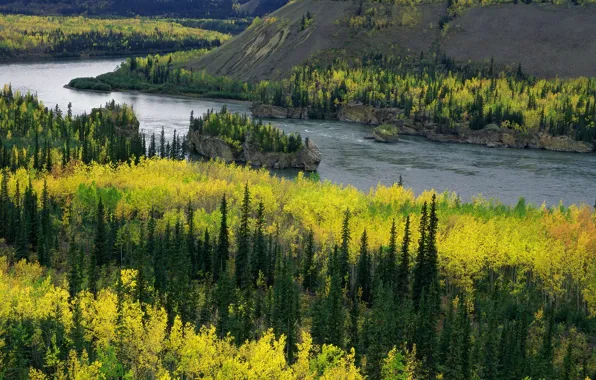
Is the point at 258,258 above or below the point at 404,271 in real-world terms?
below

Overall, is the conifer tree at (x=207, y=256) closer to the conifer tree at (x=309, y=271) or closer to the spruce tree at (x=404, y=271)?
the conifer tree at (x=309, y=271)

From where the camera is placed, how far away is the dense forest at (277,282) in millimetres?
80812

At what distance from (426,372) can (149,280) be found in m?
34.8

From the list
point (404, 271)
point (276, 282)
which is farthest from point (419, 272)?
point (276, 282)

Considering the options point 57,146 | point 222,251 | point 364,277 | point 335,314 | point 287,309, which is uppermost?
point 57,146

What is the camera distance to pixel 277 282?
99875 mm

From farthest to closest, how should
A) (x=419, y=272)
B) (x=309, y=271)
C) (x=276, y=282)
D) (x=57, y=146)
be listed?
(x=57, y=146) < (x=309, y=271) < (x=419, y=272) < (x=276, y=282)

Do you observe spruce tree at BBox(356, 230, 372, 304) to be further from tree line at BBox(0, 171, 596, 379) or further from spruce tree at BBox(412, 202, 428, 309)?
spruce tree at BBox(412, 202, 428, 309)

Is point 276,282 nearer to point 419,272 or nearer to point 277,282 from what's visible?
point 277,282

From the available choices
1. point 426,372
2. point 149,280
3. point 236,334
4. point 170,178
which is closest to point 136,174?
point 170,178

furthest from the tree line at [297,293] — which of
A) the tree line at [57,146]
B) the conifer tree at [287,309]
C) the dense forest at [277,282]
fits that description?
the tree line at [57,146]

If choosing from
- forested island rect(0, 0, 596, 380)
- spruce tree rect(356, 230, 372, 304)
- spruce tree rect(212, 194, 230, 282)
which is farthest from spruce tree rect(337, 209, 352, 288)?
spruce tree rect(212, 194, 230, 282)

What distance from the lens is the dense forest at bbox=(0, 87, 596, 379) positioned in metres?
80.8

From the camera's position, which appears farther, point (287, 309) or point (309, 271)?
point (309, 271)
